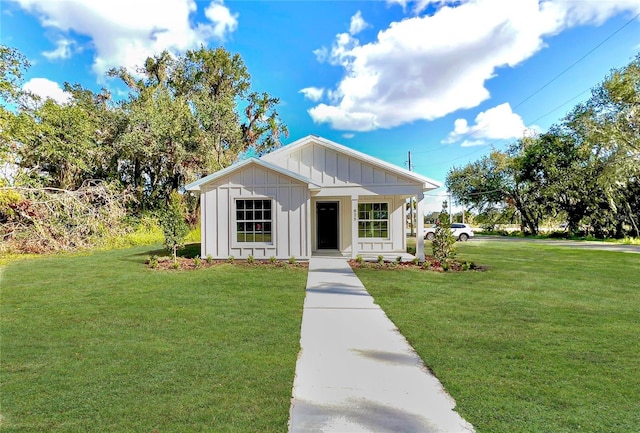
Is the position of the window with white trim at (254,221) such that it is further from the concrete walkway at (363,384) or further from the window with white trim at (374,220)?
the concrete walkway at (363,384)

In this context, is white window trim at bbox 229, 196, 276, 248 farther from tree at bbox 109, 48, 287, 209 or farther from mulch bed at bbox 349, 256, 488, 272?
tree at bbox 109, 48, 287, 209

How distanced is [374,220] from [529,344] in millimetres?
10304

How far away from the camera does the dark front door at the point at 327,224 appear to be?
14.4m

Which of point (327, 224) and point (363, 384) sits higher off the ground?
point (327, 224)

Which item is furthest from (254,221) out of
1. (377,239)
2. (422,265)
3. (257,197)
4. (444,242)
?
(444,242)

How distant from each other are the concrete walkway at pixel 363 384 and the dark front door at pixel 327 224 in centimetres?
883

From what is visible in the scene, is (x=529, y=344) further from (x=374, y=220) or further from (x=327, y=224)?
(x=327, y=224)

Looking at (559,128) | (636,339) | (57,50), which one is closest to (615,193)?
(559,128)

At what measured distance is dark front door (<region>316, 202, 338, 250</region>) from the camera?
1441 centimetres

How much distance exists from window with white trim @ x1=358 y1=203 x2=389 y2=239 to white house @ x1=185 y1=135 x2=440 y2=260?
1974 mm

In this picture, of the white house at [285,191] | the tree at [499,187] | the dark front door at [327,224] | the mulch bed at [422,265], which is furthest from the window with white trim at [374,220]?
the tree at [499,187]

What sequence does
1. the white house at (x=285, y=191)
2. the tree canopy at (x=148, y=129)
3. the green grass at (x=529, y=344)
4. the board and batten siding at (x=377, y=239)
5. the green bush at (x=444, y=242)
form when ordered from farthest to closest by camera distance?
the tree canopy at (x=148, y=129) < the board and batten siding at (x=377, y=239) < the white house at (x=285, y=191) < the green bush at (x=444, y=242) < the green grass at (x=529, y=344)

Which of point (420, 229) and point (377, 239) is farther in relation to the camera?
point (377, 239)

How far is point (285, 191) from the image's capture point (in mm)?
11844
